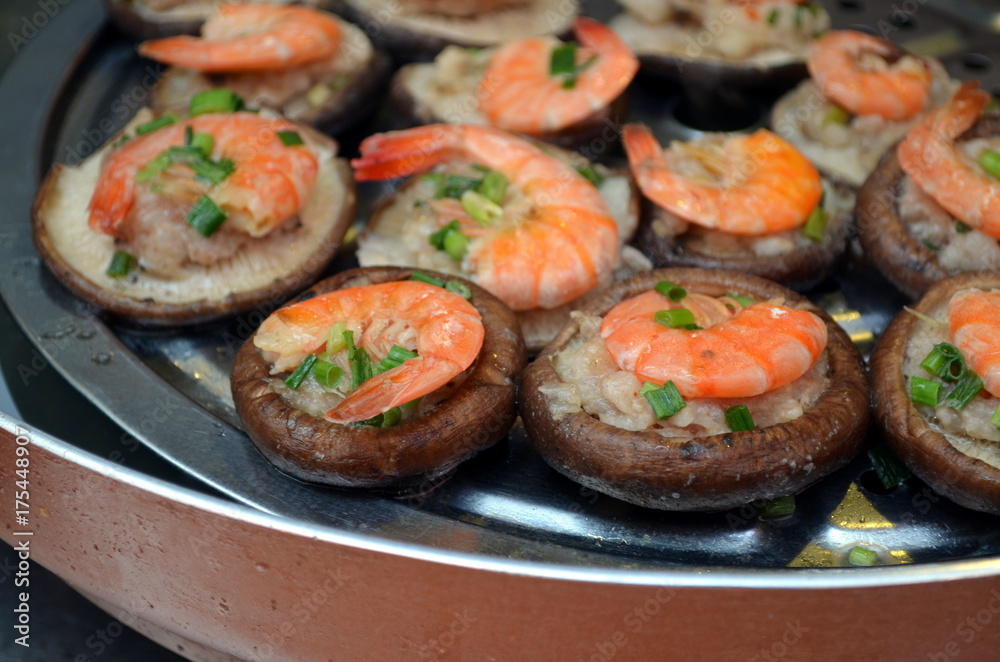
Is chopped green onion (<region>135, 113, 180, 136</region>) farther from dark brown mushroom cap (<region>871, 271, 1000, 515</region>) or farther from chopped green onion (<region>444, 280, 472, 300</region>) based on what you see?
dark brown mushroom cap (<region>871, 271, 1000, 515</region>)

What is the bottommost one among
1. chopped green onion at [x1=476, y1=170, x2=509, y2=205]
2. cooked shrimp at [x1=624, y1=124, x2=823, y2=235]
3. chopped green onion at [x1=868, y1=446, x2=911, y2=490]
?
chopped green onion at [x1=868, y1=446, x2=911, y2=490]

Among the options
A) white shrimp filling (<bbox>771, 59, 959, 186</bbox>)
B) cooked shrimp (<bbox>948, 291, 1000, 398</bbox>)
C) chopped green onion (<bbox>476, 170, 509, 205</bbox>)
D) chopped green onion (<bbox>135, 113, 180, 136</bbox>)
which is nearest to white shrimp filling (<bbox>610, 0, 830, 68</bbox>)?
white shrimp filling (<bbox>771, 59, 959, 186</bbox>)

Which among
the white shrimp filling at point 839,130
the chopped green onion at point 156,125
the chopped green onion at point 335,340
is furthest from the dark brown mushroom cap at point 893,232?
the chopped green onion at point 156,125

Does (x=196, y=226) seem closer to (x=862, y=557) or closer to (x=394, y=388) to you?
(x=394, y=388)

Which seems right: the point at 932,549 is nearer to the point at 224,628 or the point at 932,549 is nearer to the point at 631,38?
the point at 224,628

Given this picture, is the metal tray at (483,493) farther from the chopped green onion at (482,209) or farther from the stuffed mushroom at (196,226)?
the chopped green onion at (482,209)

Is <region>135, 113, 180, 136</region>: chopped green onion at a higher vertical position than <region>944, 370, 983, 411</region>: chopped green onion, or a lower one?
lower
